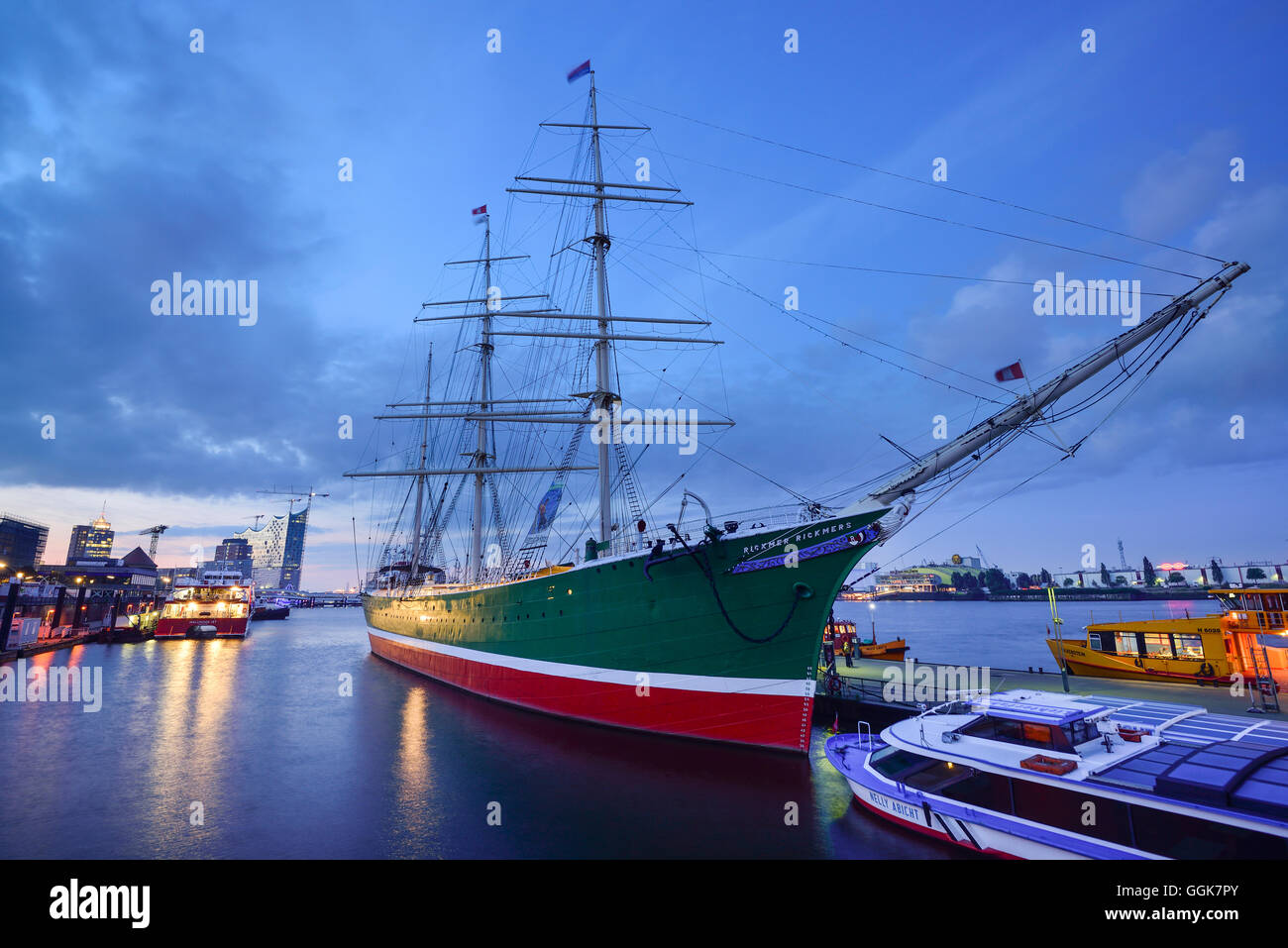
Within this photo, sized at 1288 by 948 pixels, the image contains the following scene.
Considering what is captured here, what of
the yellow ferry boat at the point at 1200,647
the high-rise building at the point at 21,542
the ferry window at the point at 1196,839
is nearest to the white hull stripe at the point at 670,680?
the ferry window at the point at 1196,839

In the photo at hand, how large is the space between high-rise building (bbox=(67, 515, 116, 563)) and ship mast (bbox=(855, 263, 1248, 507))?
739 ft

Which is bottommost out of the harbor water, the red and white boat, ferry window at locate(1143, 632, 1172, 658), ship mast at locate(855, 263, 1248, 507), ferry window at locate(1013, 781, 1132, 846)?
the red and white boat

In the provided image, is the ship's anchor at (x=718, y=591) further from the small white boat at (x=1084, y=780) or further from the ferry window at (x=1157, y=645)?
the ferry window at (x=1157, y=645)

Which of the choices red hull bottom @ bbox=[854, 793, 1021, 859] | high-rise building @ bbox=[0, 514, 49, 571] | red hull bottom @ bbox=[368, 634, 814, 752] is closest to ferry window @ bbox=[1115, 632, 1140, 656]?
red hull bottom @ bbox=[368, 634, 814, 752]

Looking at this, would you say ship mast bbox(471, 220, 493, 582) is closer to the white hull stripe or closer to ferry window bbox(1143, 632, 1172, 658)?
the white hull stripe

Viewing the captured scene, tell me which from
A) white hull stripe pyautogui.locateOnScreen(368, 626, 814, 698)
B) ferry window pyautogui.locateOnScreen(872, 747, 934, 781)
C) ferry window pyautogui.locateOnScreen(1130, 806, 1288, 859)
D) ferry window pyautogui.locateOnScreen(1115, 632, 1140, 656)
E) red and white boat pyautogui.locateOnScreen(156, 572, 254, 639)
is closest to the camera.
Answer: ferry window pyautogui.locateOnScreen(1130, 806, 1288, 859)

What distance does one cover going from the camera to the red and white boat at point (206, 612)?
55.4 meters

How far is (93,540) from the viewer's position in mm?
169125

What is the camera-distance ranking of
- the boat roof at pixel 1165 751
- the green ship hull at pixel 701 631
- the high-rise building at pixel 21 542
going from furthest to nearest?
the high-rise building at pixel 21 542 < the green ship hull at pixel 701 631 < the boat roof at pixel 1165 751

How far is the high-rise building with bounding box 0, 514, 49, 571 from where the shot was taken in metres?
104

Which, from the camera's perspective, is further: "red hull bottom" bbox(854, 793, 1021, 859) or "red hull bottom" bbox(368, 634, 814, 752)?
"red hull bottom" bbox(368, 634, 814, 752)

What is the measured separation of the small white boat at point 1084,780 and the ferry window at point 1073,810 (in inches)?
0.6
